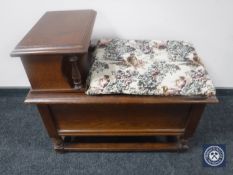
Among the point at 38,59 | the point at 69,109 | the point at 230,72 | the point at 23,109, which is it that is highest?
the point at 38,59

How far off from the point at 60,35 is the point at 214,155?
2.76ft

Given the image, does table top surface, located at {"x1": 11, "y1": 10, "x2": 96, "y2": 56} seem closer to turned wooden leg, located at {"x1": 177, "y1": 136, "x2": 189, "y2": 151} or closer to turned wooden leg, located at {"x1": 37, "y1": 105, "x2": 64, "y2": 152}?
turned wooden leg, located at {"x1": 37, "y1": 105, "x2": 64, "y2": 152}

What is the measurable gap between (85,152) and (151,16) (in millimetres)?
765

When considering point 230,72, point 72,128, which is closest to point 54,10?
point 72,128

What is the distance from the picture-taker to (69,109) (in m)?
0.94

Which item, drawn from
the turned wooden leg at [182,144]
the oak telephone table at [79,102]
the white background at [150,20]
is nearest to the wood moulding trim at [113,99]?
the oak telephone table at [79,102]

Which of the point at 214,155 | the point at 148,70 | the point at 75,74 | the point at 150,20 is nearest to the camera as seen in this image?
the point at 75,74

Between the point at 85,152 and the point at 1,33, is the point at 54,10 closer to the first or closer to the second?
the point at 1,33

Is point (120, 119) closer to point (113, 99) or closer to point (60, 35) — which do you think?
point (113, 99)

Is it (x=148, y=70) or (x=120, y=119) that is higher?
(x=148, y=70)

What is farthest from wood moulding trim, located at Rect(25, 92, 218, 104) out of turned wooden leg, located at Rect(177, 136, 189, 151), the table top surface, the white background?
the white background

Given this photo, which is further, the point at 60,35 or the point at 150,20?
the point at 150,20

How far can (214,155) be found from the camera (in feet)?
3.36

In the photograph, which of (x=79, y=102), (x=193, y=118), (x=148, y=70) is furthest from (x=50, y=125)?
(x=193, y=118)
